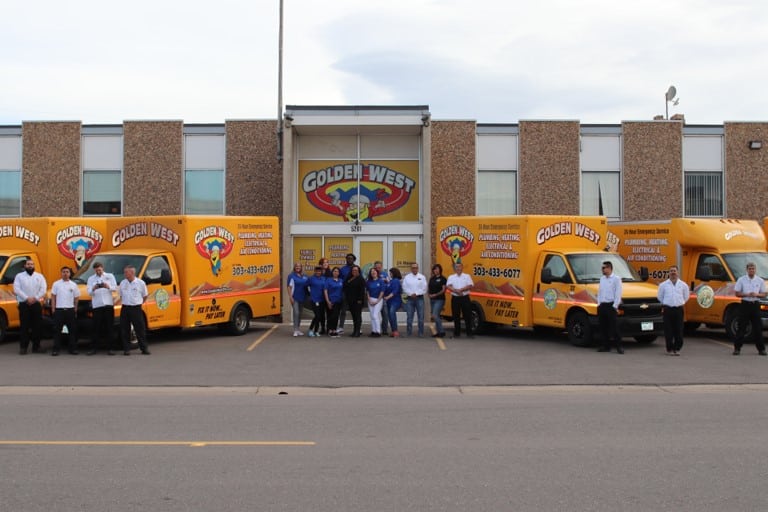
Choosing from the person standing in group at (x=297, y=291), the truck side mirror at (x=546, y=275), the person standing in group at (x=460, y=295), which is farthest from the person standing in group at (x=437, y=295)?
the person standing in group at (x=297, y=291)

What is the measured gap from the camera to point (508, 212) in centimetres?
2386

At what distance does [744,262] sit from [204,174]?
1521 cm

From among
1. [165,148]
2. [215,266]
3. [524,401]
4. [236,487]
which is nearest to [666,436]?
[524,401]

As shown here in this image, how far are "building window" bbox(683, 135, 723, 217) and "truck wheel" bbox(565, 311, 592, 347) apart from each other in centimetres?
964

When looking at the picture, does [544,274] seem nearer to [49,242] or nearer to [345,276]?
[345,276]

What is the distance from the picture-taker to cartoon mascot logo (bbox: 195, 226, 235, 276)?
17.3 meters

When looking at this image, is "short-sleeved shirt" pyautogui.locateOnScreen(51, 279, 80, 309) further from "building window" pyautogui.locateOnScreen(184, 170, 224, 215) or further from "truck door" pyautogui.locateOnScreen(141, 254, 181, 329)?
"building window" pyautogui.locateOnScreen(184, 170, 224, 215)

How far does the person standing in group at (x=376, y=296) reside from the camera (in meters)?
18.0

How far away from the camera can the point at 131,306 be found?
15.0m

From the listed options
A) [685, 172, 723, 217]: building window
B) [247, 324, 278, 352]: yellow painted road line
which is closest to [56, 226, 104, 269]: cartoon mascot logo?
[247, 324, 278, 352]: yellow painted road line

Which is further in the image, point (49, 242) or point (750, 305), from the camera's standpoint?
point (49, 242)

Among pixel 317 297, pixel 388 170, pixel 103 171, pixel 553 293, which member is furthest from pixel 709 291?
pixel 103 171

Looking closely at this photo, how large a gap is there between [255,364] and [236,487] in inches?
310

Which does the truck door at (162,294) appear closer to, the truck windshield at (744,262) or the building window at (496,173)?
the building window at (496,173)
